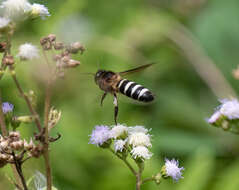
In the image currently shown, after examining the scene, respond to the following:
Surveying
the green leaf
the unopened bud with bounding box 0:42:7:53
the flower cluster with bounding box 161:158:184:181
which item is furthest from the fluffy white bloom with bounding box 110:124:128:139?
the green leaf

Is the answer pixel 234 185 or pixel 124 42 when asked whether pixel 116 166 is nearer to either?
pixel 234 185

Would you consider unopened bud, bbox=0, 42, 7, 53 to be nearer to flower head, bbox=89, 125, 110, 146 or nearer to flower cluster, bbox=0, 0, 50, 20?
flower cluster, bbox=0, 0, 50, 20

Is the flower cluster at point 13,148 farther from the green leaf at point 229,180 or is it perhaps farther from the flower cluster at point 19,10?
the green leaf at point 229,180

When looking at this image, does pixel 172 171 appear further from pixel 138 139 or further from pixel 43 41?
pixel 43 41

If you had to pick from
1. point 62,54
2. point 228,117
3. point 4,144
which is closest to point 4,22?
point 62,54

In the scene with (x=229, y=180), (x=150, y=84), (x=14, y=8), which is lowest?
(x=14, y=8)

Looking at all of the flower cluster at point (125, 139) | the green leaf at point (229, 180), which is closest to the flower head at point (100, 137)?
the flower cluster at point (125, 139)

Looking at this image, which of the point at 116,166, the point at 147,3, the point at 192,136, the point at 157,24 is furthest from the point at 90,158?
the point at 147,3
